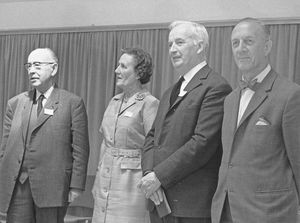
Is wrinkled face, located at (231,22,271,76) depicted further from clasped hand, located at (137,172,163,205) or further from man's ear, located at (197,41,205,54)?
clasped hand, located at (137,172,163,205)

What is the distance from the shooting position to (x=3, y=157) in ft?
10.6

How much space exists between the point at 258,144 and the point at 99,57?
3.37 meters

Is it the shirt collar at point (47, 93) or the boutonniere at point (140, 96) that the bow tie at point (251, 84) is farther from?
the shirt collar at point (47, 93)

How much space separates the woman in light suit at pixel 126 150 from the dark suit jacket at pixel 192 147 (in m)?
0.37

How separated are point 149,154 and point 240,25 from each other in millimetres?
844

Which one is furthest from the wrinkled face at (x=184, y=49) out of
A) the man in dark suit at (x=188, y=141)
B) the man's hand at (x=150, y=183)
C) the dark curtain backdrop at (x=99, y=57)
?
the dark curtain backdrop at (x=99, y=57)

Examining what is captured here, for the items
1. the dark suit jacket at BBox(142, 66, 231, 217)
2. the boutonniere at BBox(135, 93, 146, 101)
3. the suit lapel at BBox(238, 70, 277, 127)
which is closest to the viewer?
the suit lapel at BBox(238, 70, 277, 127)

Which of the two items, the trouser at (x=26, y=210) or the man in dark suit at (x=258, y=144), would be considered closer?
the man in dark suit at (x=258, y=144)

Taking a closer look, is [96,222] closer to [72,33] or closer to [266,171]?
[266,171]

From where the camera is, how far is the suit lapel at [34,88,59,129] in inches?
125

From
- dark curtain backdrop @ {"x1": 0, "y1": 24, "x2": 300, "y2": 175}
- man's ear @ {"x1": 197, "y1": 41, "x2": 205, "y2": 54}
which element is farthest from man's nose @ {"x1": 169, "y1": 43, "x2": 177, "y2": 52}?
dark curtain backdrop @ {"x1": 0, "y1": 24, "x2": 300, "y2": 175}

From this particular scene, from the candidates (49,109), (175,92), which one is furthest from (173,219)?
(49,109)

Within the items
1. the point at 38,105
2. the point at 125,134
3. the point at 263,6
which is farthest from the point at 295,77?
the point at 38,105

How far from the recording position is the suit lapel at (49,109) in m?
3.19
